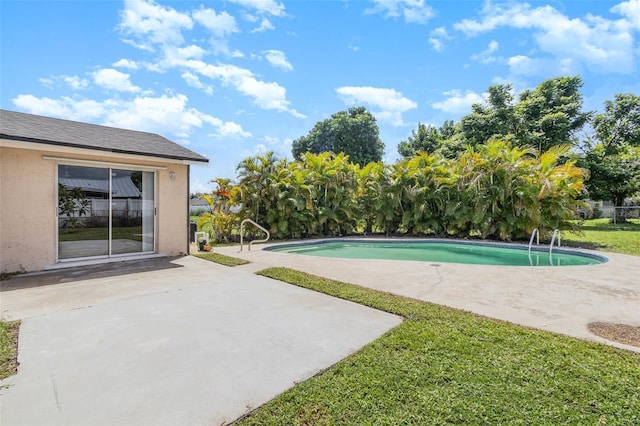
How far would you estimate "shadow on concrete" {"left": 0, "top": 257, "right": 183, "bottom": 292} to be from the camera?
227 inches

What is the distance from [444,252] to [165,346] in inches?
423

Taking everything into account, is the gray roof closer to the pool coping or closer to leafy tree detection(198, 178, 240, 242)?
leafy tree detection(198, 178, 240, 242)

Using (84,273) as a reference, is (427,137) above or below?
above

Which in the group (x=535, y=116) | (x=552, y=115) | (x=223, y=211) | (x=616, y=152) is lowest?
(x=223, y=211)

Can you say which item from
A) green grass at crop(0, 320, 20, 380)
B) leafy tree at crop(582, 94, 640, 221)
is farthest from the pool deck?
leafy tree at crop(582, 94, 640, 221)

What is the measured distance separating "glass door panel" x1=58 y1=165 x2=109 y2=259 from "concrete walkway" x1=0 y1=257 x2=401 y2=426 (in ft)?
5.73

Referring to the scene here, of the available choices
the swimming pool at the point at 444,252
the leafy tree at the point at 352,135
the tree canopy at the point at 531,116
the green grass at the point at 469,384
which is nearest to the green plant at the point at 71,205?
the swimming pool at the point at 444,252

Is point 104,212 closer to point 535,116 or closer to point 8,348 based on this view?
point 8,348

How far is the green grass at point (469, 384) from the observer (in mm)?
2297

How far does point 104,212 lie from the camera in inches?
311

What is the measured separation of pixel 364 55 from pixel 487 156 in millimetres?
7990

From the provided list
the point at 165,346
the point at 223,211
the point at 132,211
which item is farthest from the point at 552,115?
the point at 165,346

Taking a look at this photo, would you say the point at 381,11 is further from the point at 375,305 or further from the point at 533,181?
the point at 375,305

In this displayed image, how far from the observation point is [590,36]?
14062 millimetres
